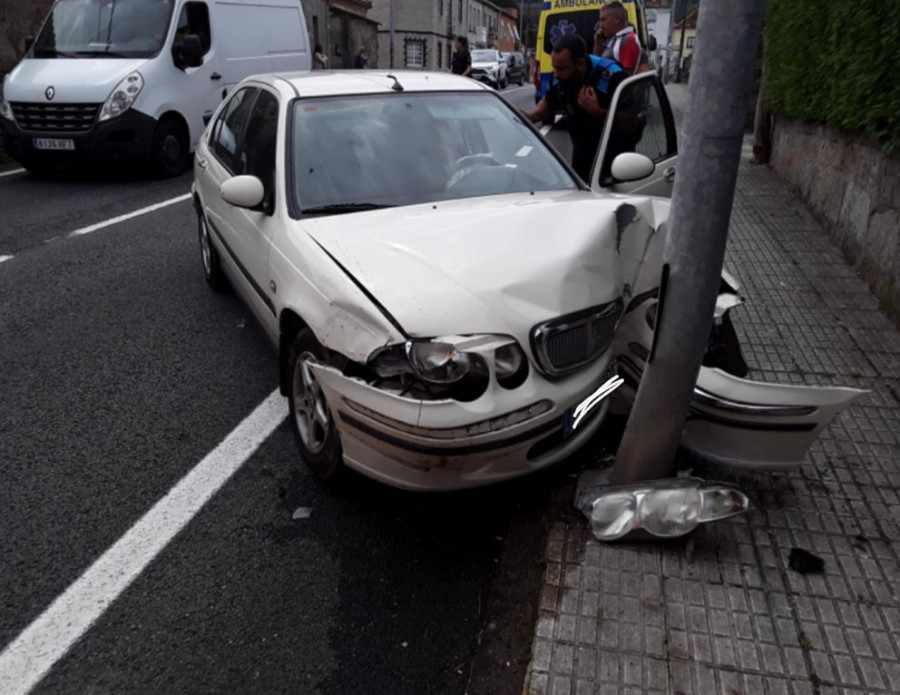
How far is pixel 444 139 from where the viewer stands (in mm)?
4234

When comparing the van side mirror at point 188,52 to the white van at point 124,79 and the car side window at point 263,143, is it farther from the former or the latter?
the car side window at point 263,143

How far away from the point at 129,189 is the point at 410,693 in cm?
902

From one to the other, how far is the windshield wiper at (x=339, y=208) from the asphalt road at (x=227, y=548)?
1.10 m

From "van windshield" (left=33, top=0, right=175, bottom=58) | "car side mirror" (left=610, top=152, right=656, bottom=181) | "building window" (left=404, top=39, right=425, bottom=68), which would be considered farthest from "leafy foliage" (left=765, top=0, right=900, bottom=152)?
"building window" (left=404, top=39, right=425, bottom=68)

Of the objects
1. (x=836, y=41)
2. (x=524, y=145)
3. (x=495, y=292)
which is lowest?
(x=495, y=292)

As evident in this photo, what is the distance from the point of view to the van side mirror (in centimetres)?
1048

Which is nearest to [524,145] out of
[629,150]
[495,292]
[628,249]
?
[629,150]

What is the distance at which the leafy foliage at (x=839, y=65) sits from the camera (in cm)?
546

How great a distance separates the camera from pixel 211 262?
232 inches

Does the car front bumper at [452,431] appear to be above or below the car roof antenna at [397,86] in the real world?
below

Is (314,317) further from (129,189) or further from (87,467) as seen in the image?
(129,189)

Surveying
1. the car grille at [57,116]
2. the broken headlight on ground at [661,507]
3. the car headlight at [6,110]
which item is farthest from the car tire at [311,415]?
the car headlight at [6,110]

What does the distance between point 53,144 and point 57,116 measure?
13.6 inches

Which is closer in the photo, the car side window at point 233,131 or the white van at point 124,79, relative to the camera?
the car side window at point 233,131
